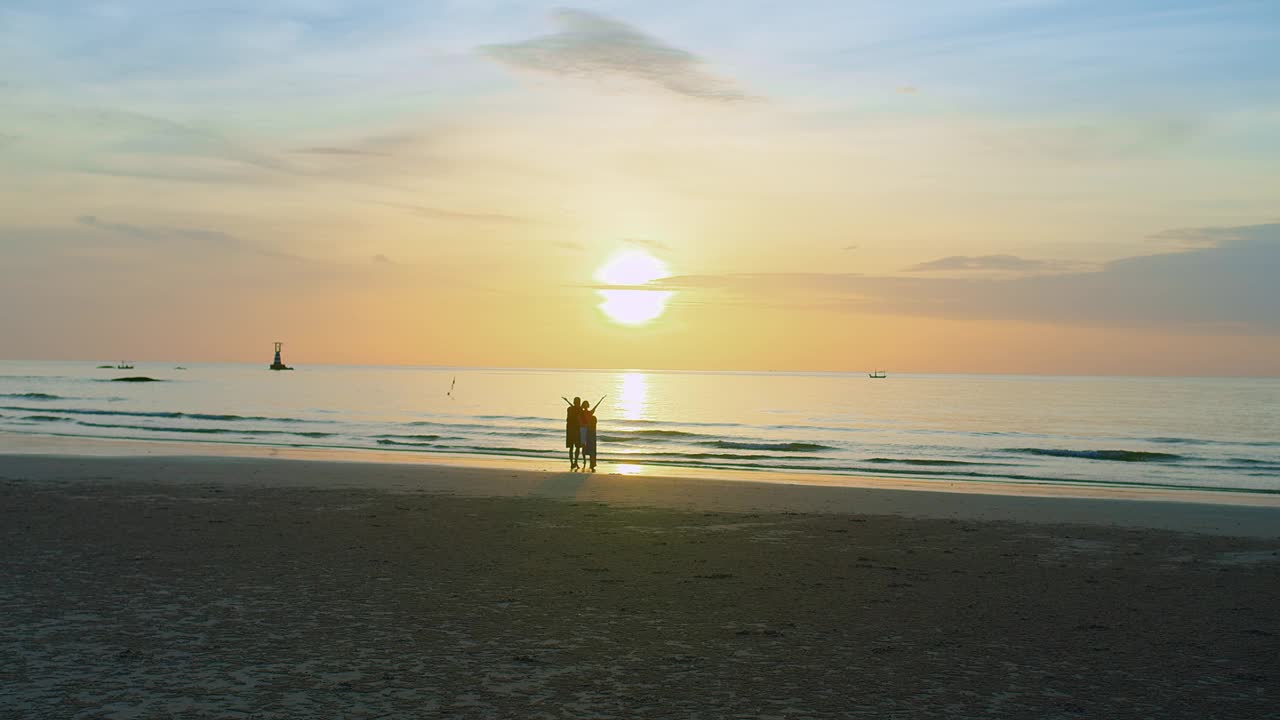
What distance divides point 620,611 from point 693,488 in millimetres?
12944

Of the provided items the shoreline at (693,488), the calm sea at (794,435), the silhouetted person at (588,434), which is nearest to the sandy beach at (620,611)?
the shoreline at (693,488)

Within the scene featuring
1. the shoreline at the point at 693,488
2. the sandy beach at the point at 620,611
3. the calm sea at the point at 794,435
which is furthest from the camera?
the calm sea at the point at 794,435

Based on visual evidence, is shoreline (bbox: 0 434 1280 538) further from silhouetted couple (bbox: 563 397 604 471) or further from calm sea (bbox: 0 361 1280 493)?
calm sea (bbox: 0 361 1280 493)

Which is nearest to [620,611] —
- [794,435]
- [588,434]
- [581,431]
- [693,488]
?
[693,488]

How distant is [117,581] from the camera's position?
1033 cm

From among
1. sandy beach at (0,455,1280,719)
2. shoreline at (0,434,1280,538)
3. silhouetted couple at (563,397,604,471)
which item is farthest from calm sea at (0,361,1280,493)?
sandy beach at (0,455,1280,719)

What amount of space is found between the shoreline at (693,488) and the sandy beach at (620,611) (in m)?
0.51

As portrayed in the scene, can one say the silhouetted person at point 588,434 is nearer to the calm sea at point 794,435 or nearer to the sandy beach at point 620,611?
the calm sea at point 794,435

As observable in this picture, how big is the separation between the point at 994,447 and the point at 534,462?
24.3 meters

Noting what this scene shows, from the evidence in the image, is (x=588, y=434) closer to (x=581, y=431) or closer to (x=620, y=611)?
(x=581, y=431)

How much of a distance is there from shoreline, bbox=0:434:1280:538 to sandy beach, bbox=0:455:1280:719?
1.68 feet

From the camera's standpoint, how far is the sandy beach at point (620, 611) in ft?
22.3

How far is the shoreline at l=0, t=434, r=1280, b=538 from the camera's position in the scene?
729 inches

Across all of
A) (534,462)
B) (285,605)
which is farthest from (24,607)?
(534,462)
